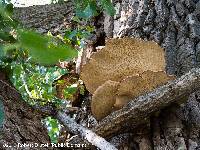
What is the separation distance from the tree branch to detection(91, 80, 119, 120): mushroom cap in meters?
0.13

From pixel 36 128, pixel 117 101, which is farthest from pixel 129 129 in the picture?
pixel 36 128

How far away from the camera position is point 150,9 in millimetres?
2162

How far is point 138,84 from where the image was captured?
1.35 metres

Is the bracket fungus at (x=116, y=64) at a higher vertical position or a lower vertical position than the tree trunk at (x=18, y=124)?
higher

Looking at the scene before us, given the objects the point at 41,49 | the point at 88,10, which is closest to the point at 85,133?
the point at 41,49

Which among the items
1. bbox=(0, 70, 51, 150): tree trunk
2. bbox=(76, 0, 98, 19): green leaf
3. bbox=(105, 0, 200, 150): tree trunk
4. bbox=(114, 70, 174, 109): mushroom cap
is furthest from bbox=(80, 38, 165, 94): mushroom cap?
bbox=(76, 0, 98, 19): green leaf

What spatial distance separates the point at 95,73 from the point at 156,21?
2.34ft

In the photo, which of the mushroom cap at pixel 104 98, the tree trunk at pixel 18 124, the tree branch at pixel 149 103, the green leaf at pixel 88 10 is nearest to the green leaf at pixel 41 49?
the tree trunk at pixel 18 124

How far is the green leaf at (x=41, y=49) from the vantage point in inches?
15.8

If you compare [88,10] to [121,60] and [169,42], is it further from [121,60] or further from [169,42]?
[121,60]

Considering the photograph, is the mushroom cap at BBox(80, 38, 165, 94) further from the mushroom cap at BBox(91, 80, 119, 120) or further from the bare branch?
the bare branch

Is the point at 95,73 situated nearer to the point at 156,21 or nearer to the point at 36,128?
the point at 36,128

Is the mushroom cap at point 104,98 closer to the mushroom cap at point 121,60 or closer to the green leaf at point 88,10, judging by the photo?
the mushroom cap at point 121,60

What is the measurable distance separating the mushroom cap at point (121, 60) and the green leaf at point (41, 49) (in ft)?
3.45
